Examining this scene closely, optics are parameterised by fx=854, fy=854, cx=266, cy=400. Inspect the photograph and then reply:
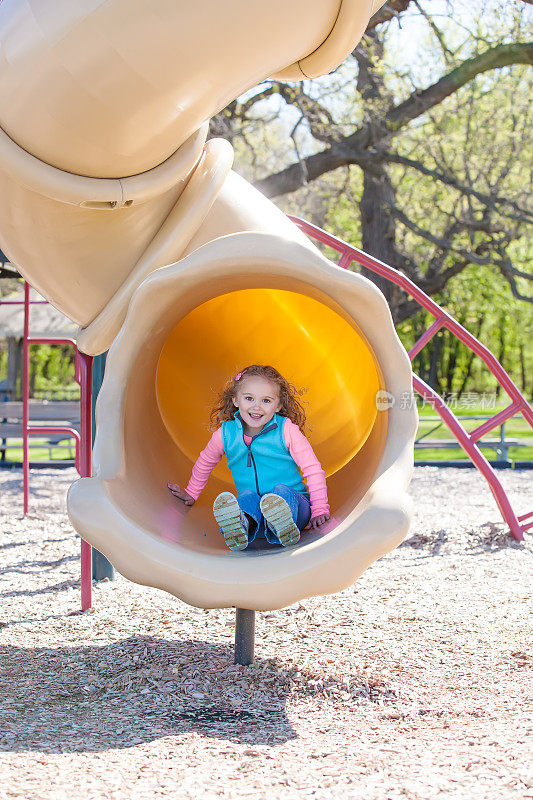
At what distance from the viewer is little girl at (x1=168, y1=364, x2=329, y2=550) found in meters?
3.11

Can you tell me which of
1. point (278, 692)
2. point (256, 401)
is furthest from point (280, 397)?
point (278, 692)

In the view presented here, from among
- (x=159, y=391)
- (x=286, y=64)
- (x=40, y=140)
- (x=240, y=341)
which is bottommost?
(x=159, y=391)

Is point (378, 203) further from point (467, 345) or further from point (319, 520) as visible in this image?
point (319, 520)

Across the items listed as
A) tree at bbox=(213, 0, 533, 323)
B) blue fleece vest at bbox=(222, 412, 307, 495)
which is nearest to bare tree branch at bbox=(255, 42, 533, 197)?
tree at bbox=(213, 0, 533, 323)

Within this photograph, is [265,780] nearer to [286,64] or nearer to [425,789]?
[425,789]

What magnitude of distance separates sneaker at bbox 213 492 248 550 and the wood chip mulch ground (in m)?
0.51

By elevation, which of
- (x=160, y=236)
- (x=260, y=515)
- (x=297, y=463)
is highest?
(x=160, y=236)

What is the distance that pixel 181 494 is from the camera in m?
3.28

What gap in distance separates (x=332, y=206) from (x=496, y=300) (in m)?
9.82

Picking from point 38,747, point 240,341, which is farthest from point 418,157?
point 38,747

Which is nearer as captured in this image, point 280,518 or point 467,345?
point 280,518

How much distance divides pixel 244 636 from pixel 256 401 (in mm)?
874

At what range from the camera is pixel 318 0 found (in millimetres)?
2857

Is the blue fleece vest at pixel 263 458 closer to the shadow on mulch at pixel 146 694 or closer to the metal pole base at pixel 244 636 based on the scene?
the metal pole base at pixel 244 636
